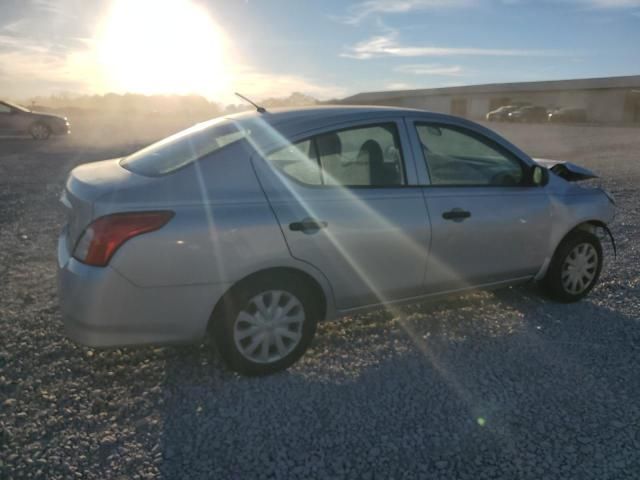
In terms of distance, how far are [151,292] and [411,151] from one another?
197cm

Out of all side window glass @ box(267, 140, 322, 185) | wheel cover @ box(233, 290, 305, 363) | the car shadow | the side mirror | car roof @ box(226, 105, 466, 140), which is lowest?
the car shadow

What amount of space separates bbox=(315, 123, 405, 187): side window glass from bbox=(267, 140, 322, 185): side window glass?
2.0 inches

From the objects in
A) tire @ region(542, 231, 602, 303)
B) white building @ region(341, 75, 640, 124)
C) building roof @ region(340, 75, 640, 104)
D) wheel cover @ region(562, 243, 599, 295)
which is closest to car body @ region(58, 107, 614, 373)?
tire @ region(542, 231, 602, 303)

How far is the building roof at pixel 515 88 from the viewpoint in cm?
4472

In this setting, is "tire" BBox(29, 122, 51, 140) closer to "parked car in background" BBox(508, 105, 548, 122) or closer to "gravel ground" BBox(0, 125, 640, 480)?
"gravel ground" BBox(0, 125, 640, 480)

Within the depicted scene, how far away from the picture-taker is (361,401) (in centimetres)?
318

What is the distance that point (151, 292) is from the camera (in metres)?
2.95

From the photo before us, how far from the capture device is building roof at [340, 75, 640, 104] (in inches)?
1761

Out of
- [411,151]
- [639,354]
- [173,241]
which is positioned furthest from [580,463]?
[173,241]

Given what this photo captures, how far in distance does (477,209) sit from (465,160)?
590 mm

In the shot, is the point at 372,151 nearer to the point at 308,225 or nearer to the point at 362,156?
the point at 362,156

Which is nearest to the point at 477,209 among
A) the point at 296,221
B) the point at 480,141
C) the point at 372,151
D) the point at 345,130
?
the point at 480,141

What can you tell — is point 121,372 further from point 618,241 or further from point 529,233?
point 618,241

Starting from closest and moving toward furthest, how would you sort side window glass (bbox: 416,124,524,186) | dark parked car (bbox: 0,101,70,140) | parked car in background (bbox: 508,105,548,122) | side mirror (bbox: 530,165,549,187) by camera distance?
side window glass (bbox: 416,124,524,186), side mirror (bbox: 530,165,549,187), dark parked car (bbox: 0,101,70,140), parked car in background (bbox: 508,105,548,122)
